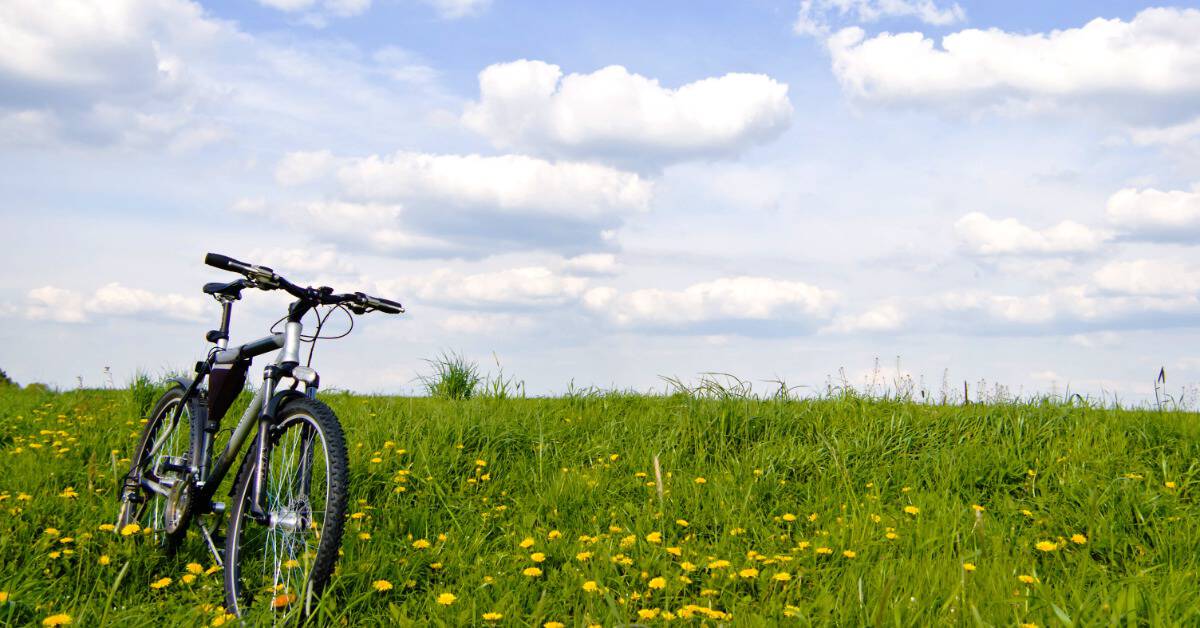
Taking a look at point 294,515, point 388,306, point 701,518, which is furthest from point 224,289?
point 701,518

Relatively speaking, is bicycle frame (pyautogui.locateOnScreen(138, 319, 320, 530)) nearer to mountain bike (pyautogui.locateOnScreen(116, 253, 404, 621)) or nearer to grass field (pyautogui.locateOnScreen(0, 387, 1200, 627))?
mountain bike (pyautogui.locateOnScreen(116, 253, 404, 621))

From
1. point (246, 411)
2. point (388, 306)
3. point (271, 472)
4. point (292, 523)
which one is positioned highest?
point (388, 306)

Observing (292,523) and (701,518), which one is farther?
(701,518)

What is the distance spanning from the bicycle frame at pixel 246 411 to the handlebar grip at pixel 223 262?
39 centimetres

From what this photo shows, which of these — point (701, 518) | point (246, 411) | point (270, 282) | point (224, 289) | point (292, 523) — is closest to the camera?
point (292, 523)

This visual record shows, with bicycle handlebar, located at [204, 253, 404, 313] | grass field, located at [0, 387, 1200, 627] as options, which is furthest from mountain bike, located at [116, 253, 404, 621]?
grass field, located at [0, 387, 1200, 627]

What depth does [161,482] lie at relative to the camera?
18.6 ft

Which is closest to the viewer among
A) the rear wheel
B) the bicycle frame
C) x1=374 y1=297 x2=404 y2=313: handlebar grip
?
the bicycle frame

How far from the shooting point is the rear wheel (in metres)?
5.31

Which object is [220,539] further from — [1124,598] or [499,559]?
[1124,598]

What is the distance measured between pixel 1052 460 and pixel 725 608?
138 inches

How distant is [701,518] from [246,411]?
9.49 feet

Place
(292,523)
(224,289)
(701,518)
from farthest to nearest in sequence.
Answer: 1. (701,518)
2. (224,289)
3. (292,523)

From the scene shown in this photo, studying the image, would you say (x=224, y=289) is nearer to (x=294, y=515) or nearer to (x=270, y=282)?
(x=270, y=282)
